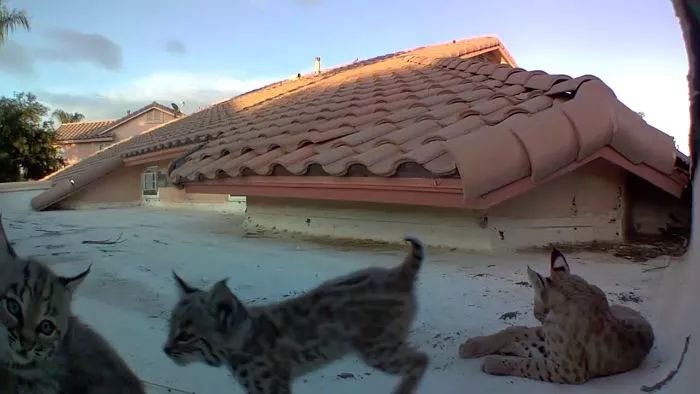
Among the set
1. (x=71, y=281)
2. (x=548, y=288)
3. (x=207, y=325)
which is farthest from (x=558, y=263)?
(x=71, y=281)

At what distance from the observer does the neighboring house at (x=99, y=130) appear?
9.28ft

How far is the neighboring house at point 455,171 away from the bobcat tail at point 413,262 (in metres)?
0.22

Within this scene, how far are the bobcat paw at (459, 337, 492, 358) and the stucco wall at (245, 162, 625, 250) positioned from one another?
37cm

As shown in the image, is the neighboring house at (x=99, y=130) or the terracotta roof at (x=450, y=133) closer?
the terracotta roof at (x=450, y=133)

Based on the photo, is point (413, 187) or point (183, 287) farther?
point (413, 187)

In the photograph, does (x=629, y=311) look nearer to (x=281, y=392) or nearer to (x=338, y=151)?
(x=281, y=392)

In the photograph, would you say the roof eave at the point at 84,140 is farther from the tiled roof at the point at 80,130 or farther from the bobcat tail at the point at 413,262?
the bobcat tail at the point at 413,262

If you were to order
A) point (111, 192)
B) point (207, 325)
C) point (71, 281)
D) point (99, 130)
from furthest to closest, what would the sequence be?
1. point (111, 192)
2. point (99, 130)
3. point (71, 281)
4. point (207, 325)

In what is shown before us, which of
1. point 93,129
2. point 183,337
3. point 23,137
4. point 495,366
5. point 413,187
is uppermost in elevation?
point 93,129

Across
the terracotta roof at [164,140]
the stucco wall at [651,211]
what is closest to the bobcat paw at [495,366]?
the stucco wall at [651,211]

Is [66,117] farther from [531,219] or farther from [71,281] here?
[531,219]

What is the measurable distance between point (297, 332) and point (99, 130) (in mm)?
2427

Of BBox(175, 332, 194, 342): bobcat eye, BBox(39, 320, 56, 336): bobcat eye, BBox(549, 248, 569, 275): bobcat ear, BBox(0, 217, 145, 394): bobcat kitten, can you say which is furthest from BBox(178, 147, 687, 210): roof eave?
BBox(39, 320, 56, 336): bobcat eye

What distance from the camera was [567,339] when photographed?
1.66 m
